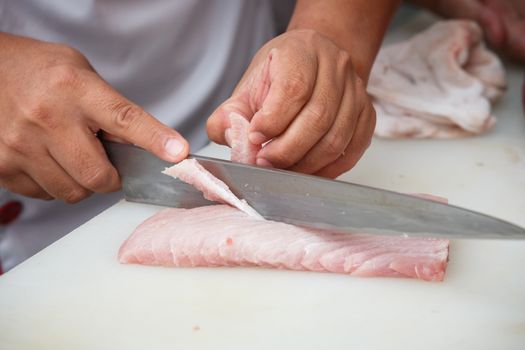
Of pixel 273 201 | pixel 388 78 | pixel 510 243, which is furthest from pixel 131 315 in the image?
pixel 388 78

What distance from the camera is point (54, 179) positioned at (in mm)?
1419

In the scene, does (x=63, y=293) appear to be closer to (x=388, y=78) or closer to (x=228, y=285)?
(x=228, y=285)

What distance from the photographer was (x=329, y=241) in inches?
51.1

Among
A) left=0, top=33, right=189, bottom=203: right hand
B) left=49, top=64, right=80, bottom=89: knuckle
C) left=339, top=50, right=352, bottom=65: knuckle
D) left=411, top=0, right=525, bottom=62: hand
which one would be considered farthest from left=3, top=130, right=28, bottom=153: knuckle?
left=411, top=0, right=525, bottom=62: hand

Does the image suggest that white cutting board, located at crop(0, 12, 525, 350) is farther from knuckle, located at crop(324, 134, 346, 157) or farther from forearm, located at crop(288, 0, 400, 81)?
forearm, located at crop(288, 0, 400, 81)

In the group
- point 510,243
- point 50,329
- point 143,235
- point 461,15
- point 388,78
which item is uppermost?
point 461,15

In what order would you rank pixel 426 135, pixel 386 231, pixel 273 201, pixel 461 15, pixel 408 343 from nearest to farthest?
1. pixel 408 343
2. pixel 386 231
3. pixel 273 201
4. pixel 426 135
5. pixel 461 15

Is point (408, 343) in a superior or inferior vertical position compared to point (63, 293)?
superior

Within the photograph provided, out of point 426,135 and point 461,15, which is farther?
point 461,15

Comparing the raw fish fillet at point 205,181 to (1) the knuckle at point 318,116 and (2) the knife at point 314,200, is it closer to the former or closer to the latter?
(2) the knife at point 314,200

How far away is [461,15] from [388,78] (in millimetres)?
555

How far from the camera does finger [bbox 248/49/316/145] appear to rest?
126 cm

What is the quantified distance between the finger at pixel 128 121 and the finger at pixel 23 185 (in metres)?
0.26

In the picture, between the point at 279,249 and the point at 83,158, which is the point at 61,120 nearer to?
the point at 83,158
